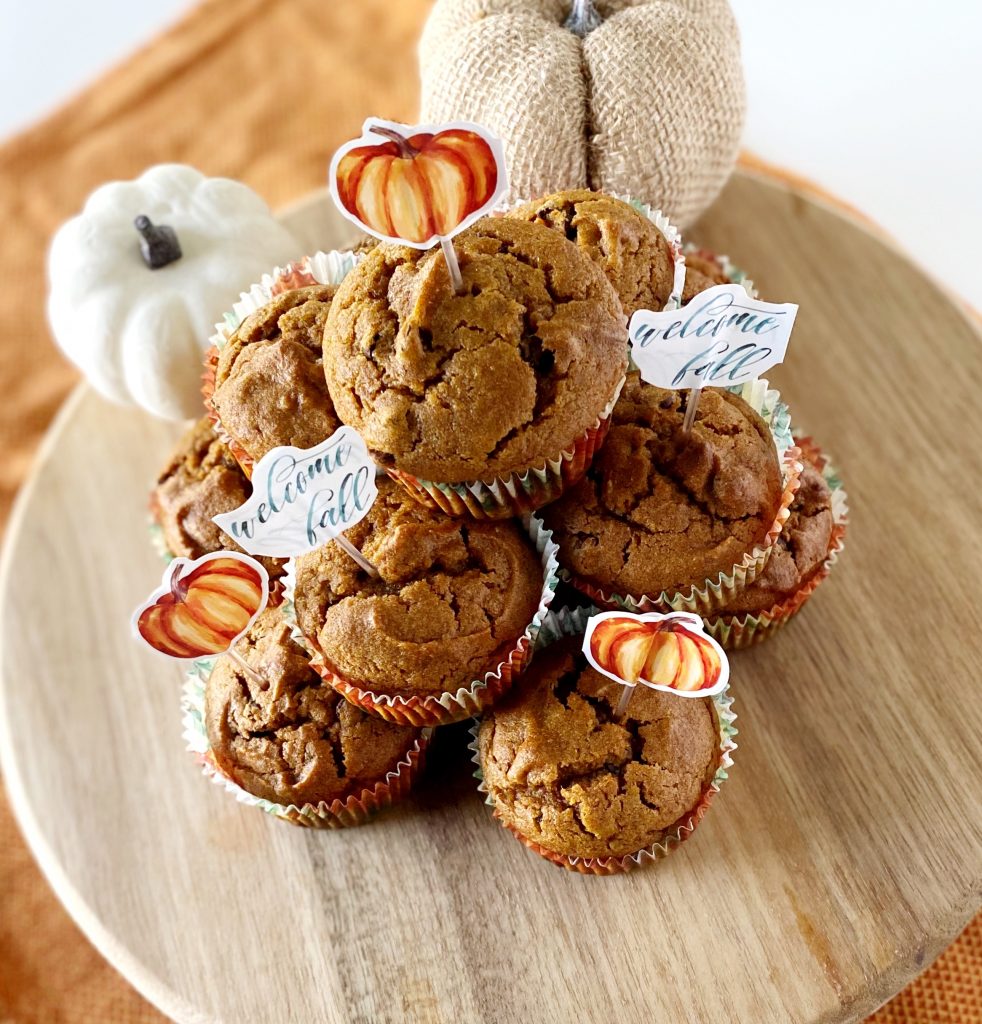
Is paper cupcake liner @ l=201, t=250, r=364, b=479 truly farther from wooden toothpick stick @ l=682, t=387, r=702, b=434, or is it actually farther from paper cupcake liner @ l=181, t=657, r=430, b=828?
wooden toothpick stick @ l=682, t=387, r=702, b=434

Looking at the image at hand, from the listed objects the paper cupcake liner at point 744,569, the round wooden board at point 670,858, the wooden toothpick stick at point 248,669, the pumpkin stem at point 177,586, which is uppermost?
the pumpkin stem at point 177,586

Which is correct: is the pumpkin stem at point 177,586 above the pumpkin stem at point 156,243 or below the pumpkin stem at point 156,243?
below

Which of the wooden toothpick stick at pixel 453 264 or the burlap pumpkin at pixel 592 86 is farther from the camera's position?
the burlap pumpkin at pixel 592 86

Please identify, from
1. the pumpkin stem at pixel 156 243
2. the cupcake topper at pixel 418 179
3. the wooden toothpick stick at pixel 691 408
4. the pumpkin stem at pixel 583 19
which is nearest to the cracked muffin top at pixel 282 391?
the cupcake topper at pixel 418 179

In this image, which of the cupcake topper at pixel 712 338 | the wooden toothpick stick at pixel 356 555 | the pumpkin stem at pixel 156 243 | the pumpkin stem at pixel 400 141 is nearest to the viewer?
the pumpkin stem at pixel 400 141

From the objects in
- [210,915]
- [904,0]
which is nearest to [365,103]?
[904,0]

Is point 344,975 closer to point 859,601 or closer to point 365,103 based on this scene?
point 859,601

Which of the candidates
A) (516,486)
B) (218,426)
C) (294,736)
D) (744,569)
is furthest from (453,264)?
(294,736)

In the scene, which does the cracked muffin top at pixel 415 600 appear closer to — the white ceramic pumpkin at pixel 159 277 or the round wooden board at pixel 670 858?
the round wooden board at pixel 670 858
